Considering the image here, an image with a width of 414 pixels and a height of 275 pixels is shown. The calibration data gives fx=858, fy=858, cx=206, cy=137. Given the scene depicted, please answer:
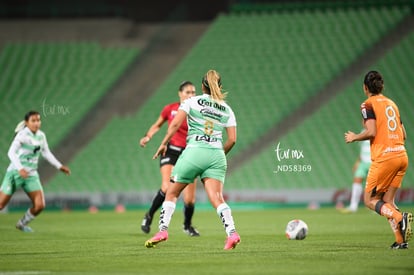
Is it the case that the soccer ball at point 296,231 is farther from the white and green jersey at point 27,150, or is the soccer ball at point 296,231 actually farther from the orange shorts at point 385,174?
the white and green jersey at point 27,150

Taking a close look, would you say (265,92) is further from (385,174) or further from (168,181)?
(385,174)

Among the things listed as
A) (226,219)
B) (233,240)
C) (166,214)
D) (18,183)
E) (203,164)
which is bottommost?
(233,240)

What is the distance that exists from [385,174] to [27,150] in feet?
26.3

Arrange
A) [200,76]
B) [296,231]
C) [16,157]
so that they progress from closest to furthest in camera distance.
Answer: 1. [296,231]
2. [16,157]
3. [200,76]

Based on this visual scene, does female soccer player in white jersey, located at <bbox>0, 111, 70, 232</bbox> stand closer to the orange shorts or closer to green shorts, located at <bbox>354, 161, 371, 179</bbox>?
the orange shorts

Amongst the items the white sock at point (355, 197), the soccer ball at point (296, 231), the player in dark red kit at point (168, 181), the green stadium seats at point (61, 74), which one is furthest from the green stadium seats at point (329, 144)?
the soccer ball at point (296, 231)

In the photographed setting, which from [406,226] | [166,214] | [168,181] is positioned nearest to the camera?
[406,226]

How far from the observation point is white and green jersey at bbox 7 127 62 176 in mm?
16797

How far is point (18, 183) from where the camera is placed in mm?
17078

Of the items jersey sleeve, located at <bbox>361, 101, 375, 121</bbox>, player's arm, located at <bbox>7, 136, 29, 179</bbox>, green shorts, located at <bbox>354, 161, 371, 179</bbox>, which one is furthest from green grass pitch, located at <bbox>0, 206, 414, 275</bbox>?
green shorts, located at <bbox>354, 161, 371, 179</bbox>

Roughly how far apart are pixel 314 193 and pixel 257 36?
26.4ft

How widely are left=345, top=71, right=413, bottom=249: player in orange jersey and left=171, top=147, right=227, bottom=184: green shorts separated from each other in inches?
69.6

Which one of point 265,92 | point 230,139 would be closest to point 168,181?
point 230,139

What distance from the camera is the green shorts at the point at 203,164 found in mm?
11537
